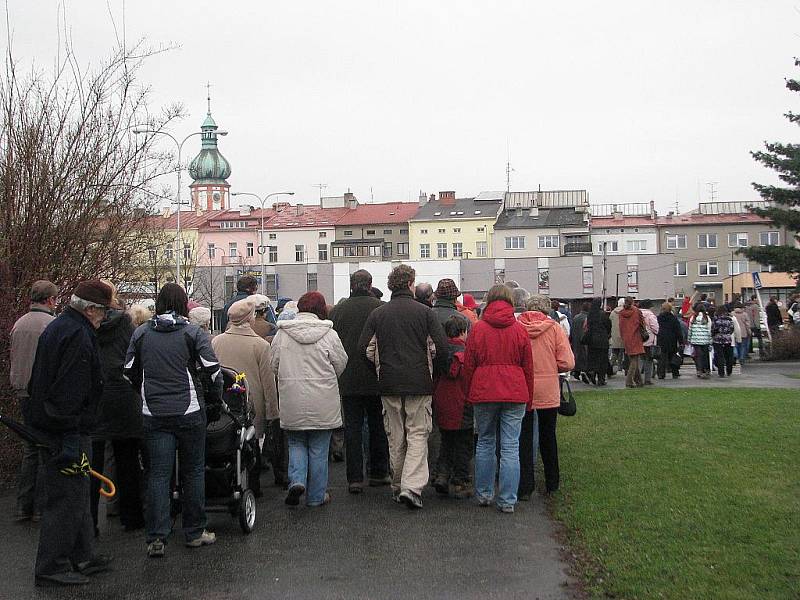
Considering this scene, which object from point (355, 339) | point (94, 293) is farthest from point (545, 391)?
point (94, 293)

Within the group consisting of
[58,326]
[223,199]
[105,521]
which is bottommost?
[105,521]

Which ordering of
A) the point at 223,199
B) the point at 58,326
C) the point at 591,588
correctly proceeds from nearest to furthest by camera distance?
the point at 591,588 → the point at 58,326 → the point at 223,199

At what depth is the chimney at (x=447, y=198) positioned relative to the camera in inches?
4338

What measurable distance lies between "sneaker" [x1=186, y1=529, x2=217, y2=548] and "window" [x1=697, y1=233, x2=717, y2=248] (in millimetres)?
107612

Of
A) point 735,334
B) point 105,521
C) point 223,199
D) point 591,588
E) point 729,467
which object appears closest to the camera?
point 591,588

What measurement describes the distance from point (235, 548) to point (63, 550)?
4.67 feet

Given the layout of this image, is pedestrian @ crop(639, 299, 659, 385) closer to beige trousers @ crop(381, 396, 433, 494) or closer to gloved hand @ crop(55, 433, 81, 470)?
beige trousers @ crop(381, 396, 433, 494)

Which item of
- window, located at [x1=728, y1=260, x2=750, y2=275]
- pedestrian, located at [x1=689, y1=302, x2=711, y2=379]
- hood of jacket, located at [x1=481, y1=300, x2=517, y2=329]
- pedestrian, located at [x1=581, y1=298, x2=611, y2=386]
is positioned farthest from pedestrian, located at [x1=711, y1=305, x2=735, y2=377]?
window, located at [x1=728, y1=260, x2=750, y2=275]

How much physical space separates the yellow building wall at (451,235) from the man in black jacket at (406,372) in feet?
314

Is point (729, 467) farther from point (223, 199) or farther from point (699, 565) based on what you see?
point (223, 199)

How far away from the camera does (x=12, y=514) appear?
9445 millimetres

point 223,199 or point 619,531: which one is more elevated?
point 223,199

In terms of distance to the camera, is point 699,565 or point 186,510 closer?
point 699,565

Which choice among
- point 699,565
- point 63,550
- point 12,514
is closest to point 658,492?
point 699,565
